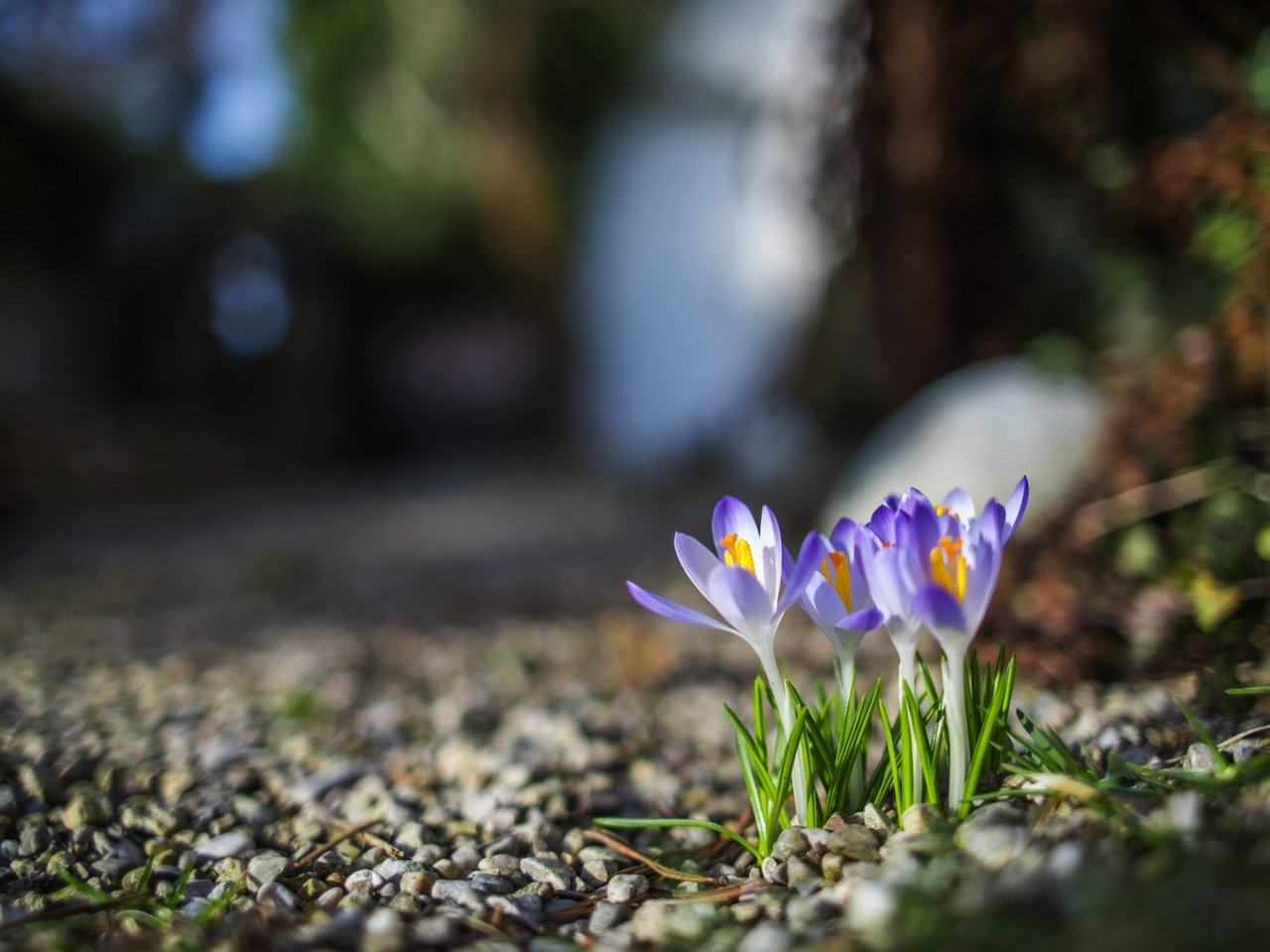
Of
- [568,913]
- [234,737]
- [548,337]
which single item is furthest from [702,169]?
[568,913]

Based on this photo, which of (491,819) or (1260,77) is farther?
Answer: (1260,77)

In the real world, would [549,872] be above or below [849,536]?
below

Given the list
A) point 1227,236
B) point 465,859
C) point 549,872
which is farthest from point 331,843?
point 1227,236

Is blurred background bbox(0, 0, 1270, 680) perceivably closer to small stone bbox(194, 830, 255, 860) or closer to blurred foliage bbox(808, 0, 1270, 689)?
blurred foliage bbox(808, 0, 1270, 689)

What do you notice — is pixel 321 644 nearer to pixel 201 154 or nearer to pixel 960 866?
pixel 960 866

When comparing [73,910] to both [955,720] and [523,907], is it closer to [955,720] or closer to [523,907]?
[523,907]

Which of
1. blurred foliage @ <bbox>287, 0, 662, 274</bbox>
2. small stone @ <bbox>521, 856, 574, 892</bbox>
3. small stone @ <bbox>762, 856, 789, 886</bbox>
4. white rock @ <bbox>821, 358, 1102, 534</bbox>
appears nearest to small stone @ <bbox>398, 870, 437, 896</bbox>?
small stone @ <bbox>521, 856, 574, 892</bbox>

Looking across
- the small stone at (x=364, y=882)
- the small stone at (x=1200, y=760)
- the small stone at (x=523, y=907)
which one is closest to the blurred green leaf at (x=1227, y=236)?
the small stone at (x=1200, y=760)
